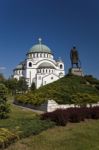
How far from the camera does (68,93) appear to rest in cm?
3009

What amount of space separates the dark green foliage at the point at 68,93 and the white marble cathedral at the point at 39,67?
2254 inches

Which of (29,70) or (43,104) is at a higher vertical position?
(29,70)

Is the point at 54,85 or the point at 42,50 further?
the point at 42,50

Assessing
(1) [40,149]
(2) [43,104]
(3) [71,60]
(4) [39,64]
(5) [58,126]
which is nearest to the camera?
(1) [40,149]

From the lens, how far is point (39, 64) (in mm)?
97312

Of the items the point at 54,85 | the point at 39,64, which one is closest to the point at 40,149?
the point at 54,85

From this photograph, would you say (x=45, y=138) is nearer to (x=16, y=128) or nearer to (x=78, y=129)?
(x=16, y=128)

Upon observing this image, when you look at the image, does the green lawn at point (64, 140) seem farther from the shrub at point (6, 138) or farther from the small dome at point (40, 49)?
the small dome at point (40, 49)

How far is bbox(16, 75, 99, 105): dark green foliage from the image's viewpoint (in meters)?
27.6

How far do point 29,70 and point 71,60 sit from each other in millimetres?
61058

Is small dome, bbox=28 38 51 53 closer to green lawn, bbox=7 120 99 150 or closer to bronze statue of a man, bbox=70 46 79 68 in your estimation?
bronze statue of a man, bbox=70 46 79 68

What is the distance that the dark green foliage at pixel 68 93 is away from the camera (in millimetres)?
27641

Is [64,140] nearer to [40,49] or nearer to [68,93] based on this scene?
[68,93]

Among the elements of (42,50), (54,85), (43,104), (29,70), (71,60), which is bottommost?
(43,104)
